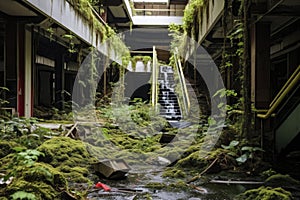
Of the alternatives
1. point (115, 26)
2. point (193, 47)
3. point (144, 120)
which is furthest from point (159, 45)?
point (144, 120)

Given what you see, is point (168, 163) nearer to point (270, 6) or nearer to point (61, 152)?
point (61, 152)

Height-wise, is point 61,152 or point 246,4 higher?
point 246,4

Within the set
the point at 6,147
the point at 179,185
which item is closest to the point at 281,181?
the point at 179,185

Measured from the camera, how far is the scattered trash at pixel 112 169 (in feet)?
18.4

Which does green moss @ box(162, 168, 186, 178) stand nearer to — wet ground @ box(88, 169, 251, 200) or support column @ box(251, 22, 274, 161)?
wet ground @ box(88, 169, 251, 200)

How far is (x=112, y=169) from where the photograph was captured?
559 centimetres

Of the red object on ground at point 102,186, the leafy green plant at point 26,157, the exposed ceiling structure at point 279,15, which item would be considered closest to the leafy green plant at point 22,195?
the leafy green plant at point 26,157

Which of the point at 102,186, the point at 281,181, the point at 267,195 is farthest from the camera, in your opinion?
the point at 281,181

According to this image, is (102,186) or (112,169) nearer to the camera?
(102,186)

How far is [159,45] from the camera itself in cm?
2672

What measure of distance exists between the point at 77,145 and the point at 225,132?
113 inches

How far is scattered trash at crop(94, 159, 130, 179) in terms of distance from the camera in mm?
5613

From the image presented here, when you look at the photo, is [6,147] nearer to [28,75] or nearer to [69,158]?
[69,158]

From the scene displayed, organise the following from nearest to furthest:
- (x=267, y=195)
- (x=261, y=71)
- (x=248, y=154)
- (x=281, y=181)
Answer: (x=267, y=195), (x=281, y=181), (x=248, y=154), (x=261, y=71)
